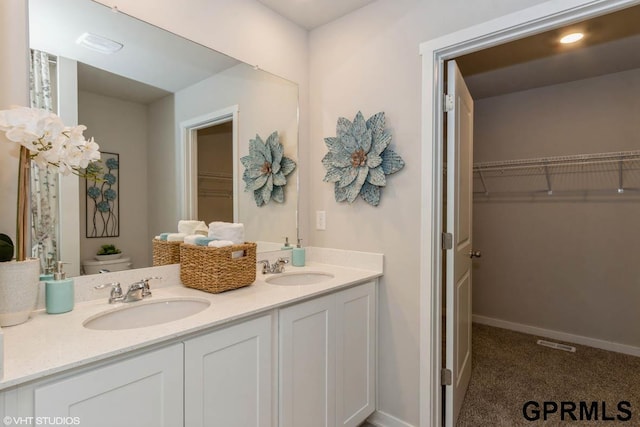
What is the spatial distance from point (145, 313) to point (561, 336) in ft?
11.2

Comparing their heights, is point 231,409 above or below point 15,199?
below

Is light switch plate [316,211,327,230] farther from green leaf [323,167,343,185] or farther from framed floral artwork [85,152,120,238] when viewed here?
framed floral artwork [85,152,120,238]

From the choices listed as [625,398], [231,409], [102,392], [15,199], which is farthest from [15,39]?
Answer: [625,398]

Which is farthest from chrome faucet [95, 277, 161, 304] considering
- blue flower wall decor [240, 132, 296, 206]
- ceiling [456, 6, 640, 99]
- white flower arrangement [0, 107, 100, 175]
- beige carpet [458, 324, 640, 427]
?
ceiling [456, 6, 640, 99]

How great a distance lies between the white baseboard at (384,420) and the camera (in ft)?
5.91

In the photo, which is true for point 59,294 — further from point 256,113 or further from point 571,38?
point 571,38

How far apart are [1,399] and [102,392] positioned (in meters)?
0.20

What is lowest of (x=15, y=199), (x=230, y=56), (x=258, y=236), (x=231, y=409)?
(x=231, y=409)

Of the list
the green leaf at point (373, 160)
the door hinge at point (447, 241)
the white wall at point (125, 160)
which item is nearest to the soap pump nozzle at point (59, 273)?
the white wall at point (125, 160)

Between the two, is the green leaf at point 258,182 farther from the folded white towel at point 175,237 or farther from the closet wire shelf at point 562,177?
the closet wire shelf at point 562,177

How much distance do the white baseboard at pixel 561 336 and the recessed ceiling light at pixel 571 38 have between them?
2.42 metres

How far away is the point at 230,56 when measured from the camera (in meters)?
1.79

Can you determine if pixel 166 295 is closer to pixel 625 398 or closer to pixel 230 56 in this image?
pixel 230 56

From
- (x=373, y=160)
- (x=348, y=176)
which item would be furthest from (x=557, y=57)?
(x=348, y=176)
